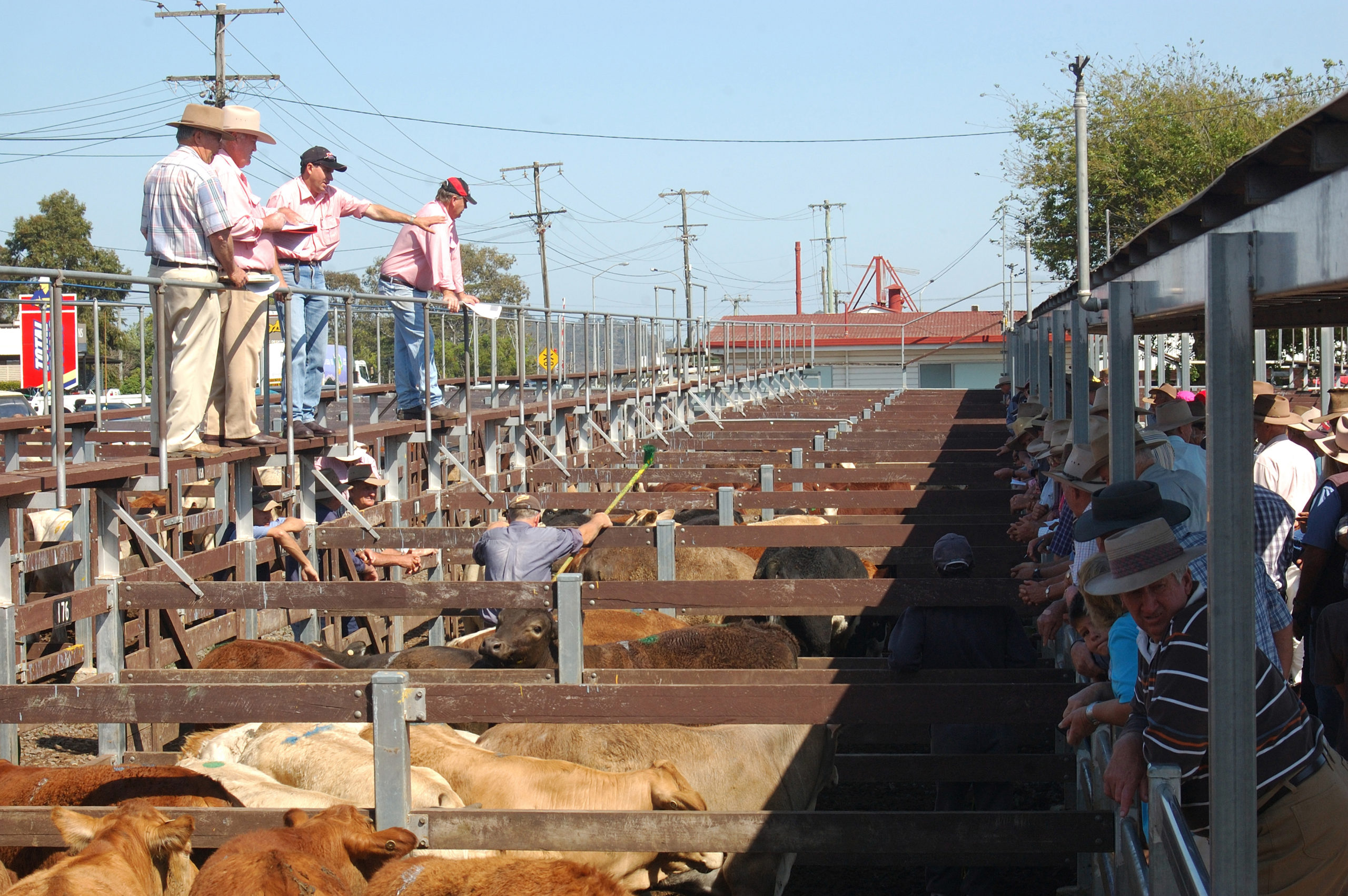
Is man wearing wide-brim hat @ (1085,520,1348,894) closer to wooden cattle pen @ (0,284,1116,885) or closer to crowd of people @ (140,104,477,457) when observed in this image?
wooden cattle pen @ (0,284,1116,885)

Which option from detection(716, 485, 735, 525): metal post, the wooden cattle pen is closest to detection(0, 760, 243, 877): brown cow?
the wooden cattle pen

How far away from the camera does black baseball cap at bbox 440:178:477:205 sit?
1073 cm

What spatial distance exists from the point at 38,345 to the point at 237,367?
7.82m

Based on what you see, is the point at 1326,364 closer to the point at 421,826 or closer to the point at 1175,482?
the point at 1175,482

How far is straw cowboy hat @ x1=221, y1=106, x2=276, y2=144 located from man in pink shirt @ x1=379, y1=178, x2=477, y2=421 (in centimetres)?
311

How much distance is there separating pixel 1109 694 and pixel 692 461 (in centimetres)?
1088

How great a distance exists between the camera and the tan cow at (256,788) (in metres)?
5.04

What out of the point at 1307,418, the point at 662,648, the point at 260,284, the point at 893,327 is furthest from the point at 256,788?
the point at 893,327

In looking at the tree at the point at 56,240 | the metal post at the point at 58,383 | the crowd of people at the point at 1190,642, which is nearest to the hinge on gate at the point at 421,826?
the crowd of people at the point at 1190,642

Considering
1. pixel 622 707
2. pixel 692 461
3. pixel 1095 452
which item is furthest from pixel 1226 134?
pixel 622 707

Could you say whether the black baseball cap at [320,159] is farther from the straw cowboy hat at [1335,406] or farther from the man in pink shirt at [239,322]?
the straw cowboy hat at [1335,406]

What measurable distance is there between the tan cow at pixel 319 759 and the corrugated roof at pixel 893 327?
42.3 meters

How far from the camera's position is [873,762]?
5094mm

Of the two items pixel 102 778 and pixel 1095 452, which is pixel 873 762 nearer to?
pixel 1095 452
